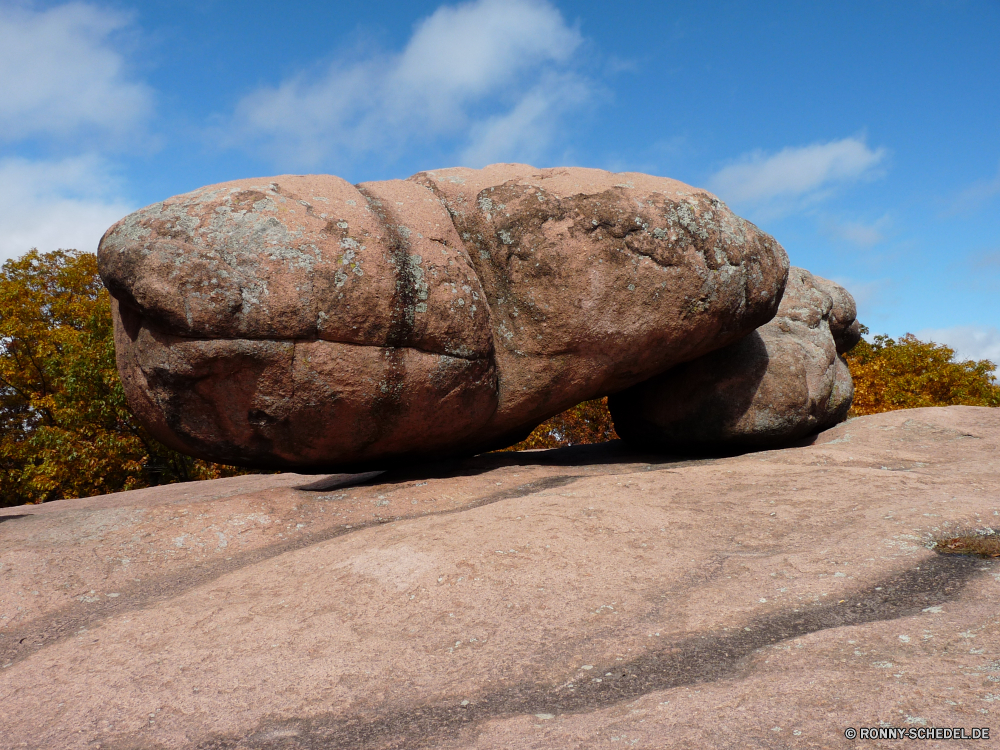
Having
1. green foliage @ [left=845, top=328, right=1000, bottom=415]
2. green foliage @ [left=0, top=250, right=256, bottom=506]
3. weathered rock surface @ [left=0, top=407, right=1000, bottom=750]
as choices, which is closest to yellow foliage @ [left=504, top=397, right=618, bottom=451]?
green foliage @ [left=845, top=328, right=1000, bottom=415]

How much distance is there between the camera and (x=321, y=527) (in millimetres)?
6098

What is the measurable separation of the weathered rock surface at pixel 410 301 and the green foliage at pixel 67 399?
7997mm

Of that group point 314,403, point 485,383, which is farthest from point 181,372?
point 485,383

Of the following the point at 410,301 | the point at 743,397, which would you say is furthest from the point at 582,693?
the point at 743,397

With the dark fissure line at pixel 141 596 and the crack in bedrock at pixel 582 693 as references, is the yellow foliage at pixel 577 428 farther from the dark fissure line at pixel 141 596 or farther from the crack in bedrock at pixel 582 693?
the crack in bedrock at pixel 582 693

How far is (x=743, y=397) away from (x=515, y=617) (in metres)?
5.38

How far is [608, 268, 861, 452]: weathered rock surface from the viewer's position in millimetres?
8461

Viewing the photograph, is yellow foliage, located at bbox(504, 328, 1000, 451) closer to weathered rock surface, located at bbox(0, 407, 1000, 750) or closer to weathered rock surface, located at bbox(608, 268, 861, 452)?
weathered rock surface, located at bbox(608, 268, 861, 452)

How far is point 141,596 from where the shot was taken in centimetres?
501

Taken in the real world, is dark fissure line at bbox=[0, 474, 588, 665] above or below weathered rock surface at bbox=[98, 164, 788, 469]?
below

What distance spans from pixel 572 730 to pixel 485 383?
4566 mm

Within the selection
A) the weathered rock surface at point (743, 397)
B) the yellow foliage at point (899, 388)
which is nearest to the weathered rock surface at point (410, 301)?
the weathered rock surface at point (743, 397)

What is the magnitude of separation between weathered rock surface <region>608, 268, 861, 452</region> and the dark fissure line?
10.5 feet

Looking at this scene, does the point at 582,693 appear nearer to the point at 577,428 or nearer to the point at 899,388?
the point at 577,428
